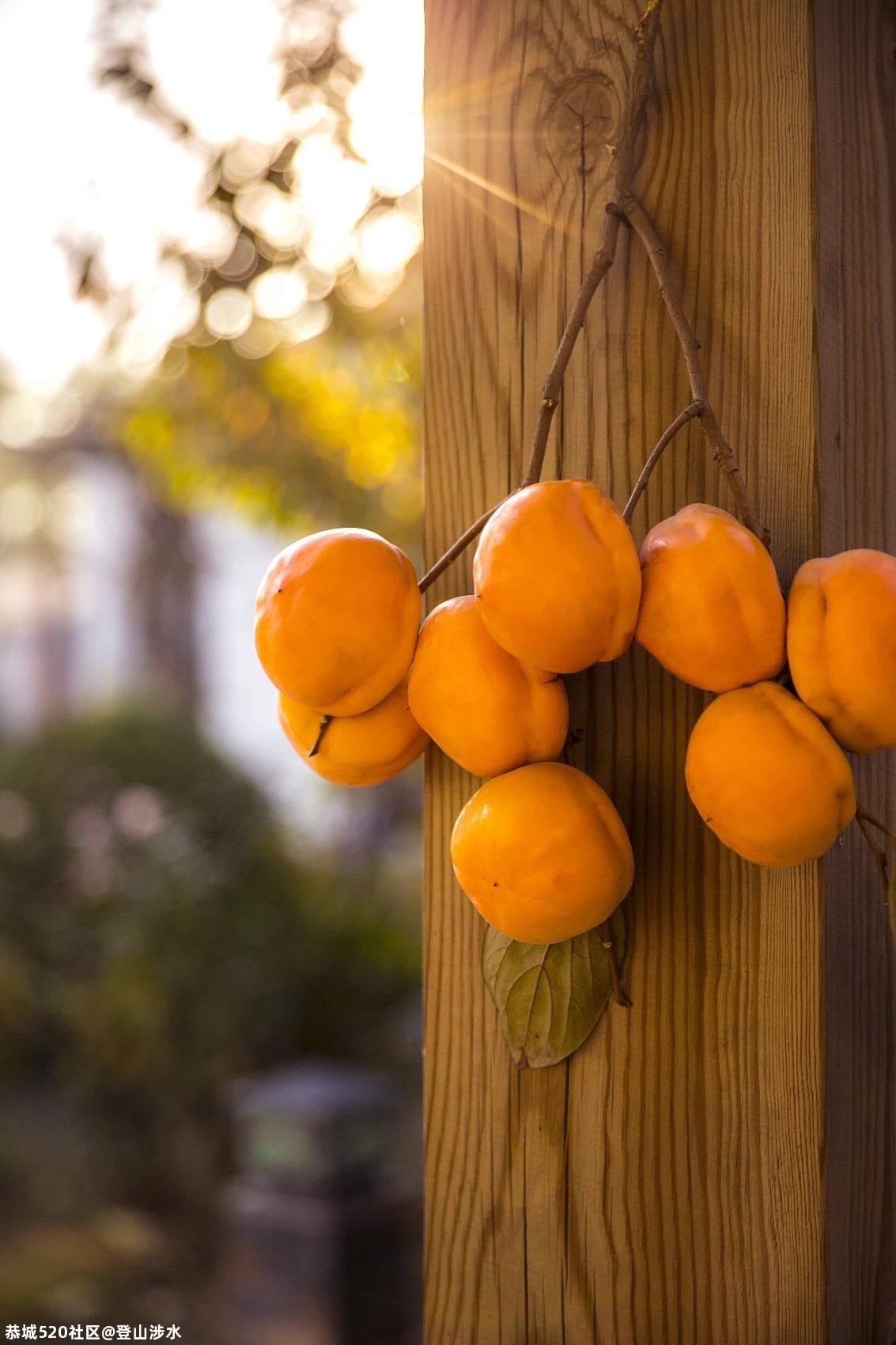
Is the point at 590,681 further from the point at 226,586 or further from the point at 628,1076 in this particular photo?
the point at 226,586

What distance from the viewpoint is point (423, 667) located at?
1.93 feet

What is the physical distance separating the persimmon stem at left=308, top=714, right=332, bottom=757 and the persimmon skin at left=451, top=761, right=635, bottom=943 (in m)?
0.11

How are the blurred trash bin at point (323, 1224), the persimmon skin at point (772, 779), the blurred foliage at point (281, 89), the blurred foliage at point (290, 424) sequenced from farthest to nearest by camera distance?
the blurred trash bin at point (323, 1224)
the blurred foliage at point (290, 424)
the blurred foliage at point (281, 89)
the persimmon skin at point (772, 779)

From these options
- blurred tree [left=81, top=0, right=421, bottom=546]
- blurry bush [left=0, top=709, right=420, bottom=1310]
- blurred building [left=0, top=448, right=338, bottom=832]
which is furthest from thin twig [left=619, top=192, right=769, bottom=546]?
blurred building [left=0, top=448, right=338, bottom=832]

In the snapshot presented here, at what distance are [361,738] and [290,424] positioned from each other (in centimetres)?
175

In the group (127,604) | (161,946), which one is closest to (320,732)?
(161,946)

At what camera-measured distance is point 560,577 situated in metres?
0.51

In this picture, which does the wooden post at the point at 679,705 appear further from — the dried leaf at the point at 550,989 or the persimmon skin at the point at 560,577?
the persimmon skin at the point at 560,577

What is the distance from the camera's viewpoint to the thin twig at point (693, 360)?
56 centimetres

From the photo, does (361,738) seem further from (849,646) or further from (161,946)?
(161,946)

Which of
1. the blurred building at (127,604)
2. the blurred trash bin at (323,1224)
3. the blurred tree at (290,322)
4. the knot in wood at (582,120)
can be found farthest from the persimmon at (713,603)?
the blurred building at (127,604)

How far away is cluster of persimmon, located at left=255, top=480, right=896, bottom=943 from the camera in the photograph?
51 cm

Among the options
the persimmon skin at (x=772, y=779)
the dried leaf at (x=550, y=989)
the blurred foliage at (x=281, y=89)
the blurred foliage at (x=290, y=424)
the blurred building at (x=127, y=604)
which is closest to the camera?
the persimmon skin at (x=772, y=779)

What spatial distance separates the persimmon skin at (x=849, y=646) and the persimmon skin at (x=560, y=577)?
0.27 ft
